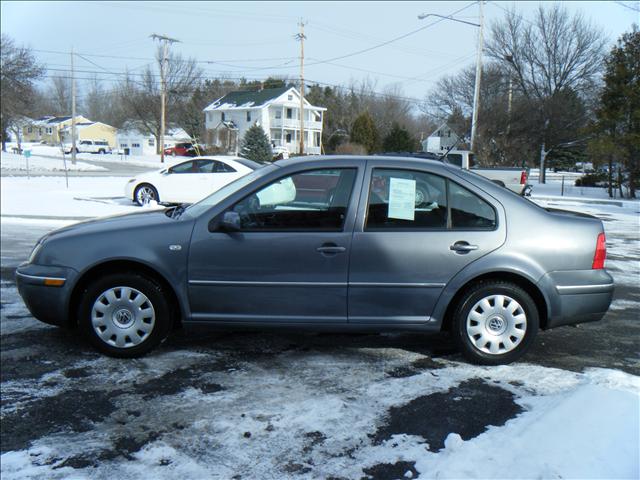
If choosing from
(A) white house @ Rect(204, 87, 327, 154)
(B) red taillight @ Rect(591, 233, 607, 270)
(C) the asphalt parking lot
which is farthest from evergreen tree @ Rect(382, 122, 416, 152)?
(B) red taillight @ Rect(591, 233, 607, 270)

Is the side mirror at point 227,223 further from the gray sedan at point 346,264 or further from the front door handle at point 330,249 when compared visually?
the front door handle at point 330,249

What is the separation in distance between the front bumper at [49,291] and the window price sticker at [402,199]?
2.58 m

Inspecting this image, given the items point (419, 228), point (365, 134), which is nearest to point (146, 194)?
point (419, 228)

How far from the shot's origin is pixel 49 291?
4441mm

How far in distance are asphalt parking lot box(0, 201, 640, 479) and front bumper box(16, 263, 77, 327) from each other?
38 cm

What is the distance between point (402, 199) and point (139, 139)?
85149mm

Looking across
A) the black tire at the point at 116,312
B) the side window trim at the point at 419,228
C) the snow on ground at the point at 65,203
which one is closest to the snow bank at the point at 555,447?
the side window trim at the point at 419,228

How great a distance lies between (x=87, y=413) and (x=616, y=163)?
24839 millimetres

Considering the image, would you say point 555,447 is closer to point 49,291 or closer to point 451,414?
point 451,414

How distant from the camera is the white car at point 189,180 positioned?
1499 cm

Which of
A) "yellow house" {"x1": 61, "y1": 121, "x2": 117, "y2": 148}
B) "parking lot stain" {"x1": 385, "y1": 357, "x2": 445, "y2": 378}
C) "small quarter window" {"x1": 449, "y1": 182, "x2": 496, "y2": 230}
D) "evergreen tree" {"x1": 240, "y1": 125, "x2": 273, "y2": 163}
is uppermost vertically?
"yellow house" {"x1": 61, "y1": 121, "x2": 117, "y2": 148}

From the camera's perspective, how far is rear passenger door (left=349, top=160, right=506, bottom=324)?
4273mm

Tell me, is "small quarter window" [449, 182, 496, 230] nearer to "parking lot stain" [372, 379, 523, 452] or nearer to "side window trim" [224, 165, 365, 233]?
"side window trim" [224, 165, 365, 233]

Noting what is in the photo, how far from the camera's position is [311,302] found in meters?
4.32
